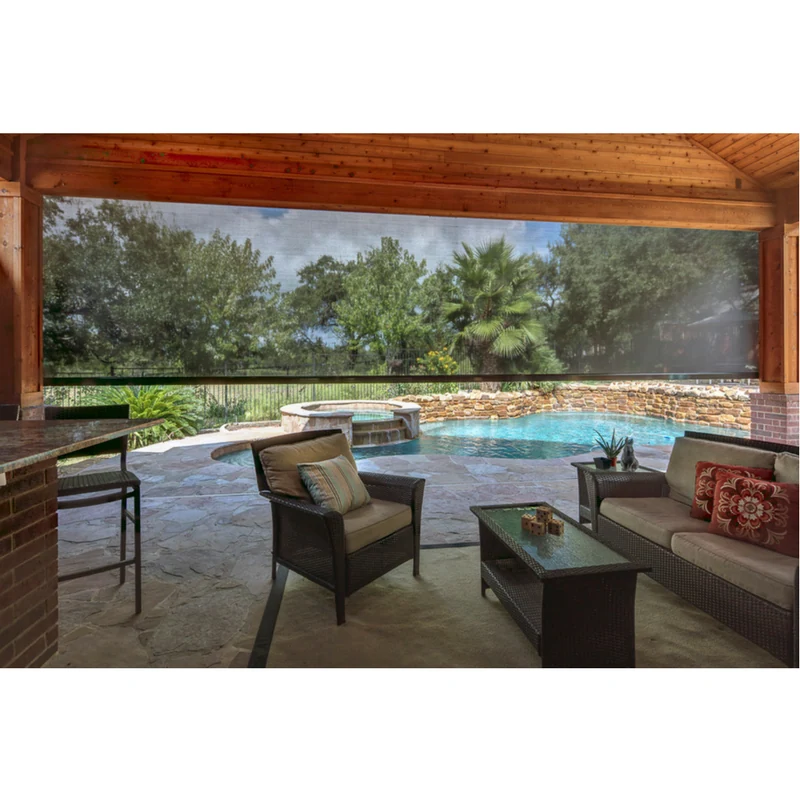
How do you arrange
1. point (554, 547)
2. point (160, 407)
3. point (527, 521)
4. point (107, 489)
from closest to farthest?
point (554, 547)
point (527, 521)
point (107, 489)
point (160, 407)

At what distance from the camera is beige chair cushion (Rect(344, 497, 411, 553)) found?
92.9 inches

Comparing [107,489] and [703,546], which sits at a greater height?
[107,489]

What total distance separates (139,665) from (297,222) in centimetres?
388

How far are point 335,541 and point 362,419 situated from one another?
5.35 meters

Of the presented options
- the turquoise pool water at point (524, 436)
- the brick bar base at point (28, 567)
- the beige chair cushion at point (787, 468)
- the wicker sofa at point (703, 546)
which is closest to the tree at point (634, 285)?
the turquoise pool water at point (524, 436)

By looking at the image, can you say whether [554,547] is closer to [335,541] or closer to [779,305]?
[335,541]

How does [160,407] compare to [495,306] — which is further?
[160,407]

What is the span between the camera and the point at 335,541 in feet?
7.31

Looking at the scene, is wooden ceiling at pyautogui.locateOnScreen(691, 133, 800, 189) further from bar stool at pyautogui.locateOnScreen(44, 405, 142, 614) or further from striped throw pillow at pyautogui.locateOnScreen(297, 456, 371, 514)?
bar stool at pyautogui.locateOnScreen(44, 405, 142, 614)

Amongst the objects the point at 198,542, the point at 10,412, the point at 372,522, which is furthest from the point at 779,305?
the point at 10,412

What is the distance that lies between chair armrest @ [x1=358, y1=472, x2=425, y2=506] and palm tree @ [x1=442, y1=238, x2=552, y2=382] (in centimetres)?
232
